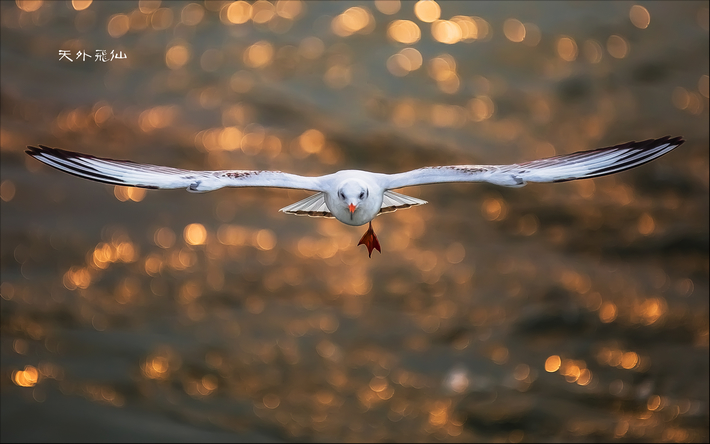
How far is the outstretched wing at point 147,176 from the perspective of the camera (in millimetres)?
10664

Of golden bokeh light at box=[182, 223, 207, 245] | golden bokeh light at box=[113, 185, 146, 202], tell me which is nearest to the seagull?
golden bokeh light at box=[182, 223, 207, 245]

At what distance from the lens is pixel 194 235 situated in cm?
2836

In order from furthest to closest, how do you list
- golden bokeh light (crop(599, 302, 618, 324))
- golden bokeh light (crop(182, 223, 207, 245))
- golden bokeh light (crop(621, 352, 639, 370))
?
1. golden bokeh light (crop(621, 352, 639, 370))
2. golden bokeh light (crop(599, 302, 618, 324))
3. golden bokeh light (crop(182, 223, 207, 245))

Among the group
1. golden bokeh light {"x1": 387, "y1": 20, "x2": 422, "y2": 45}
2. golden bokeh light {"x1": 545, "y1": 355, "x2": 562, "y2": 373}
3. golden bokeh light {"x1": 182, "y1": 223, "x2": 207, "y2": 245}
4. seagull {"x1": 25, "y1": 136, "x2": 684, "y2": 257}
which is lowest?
golden bokeh light {"x1": 545, "y1": 355, "x2": 562, "y2": 373}

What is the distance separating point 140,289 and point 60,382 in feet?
13.7

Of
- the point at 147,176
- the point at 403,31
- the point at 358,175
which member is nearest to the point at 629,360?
the point at 403,31

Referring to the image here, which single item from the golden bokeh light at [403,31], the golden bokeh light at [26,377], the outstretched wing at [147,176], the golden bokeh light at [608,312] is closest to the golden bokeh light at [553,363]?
the golden bokeh light at [608,312]

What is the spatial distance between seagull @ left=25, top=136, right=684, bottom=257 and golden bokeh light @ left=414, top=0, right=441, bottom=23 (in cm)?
1840

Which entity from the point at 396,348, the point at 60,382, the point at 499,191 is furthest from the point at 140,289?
the point at 499,191

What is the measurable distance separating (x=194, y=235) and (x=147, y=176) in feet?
57.8

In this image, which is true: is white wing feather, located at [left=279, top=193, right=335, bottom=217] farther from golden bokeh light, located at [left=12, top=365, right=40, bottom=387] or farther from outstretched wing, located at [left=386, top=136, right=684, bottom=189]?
golden bokeh light, located at [left=12, top=365, right=40, bottom=387]

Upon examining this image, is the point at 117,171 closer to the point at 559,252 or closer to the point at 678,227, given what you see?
the point at 559,252

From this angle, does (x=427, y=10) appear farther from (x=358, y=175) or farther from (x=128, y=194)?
(x=358, y=175)

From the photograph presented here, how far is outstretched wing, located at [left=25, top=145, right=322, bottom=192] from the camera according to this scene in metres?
10.7
